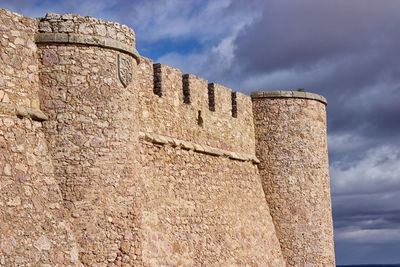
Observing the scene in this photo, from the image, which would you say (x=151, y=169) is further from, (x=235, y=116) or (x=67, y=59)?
(x=235, y=116)

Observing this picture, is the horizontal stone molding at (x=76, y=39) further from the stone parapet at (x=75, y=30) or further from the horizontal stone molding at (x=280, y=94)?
the horizontal stone molding at (x=280, y=94)

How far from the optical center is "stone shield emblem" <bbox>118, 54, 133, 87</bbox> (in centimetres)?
1195

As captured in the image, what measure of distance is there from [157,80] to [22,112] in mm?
4426

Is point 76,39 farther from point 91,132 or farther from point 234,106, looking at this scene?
point 234,106

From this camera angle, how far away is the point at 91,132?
11359 millimetres

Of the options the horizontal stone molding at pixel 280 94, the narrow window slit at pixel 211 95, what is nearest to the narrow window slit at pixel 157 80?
the narrow window slit at pixel 211 95

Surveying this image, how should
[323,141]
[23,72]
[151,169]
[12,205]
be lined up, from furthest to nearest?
[323,141], [151,169], [23,72], [12,205]

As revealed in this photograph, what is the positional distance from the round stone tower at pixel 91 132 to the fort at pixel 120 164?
0.05 ft

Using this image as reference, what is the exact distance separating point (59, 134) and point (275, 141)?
27.7 ft

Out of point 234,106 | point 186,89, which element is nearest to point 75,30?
point 186,89

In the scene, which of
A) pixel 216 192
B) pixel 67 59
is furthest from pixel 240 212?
pixel 67 59

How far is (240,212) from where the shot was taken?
16781 mm

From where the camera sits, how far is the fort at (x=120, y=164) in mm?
10633

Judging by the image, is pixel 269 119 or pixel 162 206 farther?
pixel 269 119
